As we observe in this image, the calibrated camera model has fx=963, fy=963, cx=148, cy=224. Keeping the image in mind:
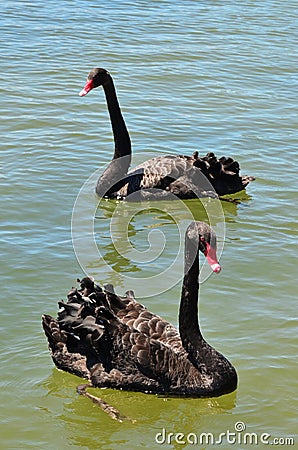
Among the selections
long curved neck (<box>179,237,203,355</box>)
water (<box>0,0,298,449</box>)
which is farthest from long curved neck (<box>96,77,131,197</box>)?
long curved neck (<box>179,237,203,355</box>)

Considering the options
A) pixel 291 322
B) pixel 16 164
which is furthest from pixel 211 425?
pixel 16 164

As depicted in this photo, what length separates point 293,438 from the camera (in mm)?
5676

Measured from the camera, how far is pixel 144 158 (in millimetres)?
10359

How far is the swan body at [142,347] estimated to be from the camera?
5996 millimetres

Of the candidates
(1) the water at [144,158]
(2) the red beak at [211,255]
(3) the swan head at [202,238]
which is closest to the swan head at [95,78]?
A: (1) the water at [144,158]

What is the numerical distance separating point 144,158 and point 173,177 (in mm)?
1020

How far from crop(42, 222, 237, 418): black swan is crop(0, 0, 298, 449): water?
11 centimetres

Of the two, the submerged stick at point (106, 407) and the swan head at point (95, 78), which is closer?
the submerged stick at point (106, 407)

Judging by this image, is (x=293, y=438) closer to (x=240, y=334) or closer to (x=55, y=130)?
(x=240, y=334)

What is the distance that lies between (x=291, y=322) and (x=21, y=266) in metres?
2.20

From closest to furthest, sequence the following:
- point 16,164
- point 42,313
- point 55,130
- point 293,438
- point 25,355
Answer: point 293,438
point 25,355
point 42,313
point 16,164
point 55,130

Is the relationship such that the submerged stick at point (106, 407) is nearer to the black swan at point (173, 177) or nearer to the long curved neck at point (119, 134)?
the black swan at point (173, 177)

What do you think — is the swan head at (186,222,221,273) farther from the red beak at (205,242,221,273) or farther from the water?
the water

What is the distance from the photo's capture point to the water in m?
5.95
